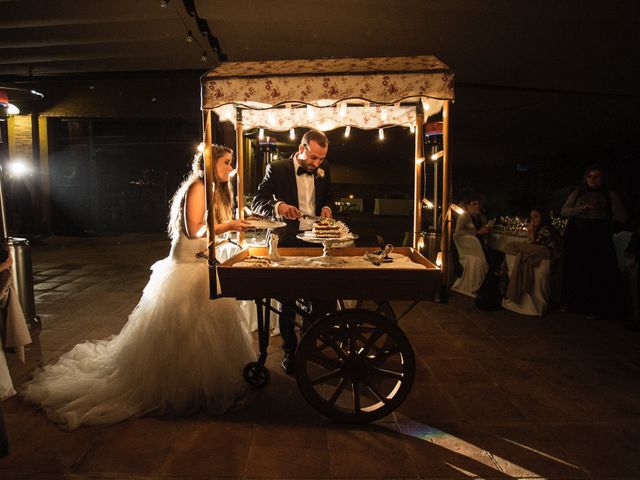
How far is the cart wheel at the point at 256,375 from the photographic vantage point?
3.58m

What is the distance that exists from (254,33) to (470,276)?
208 inches

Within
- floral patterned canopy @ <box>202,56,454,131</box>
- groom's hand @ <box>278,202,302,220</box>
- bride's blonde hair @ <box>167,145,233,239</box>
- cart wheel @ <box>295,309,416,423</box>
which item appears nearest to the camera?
floral patterned canopy @ <box>202,56,454,131</box>

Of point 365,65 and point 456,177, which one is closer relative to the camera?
point 365,65

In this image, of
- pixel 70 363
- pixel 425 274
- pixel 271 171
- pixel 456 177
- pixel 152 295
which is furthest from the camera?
pixel 456 177

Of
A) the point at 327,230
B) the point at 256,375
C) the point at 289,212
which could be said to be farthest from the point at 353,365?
the point at 289,212

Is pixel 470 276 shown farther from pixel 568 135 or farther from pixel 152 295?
pixel 568 135

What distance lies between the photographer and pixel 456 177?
20.5m

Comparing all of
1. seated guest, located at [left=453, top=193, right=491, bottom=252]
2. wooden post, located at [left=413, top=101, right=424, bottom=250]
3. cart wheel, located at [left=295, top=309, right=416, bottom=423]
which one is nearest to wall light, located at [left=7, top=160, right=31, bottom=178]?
seated guest, located at [left=453, top=193, right=491, bottom=252]

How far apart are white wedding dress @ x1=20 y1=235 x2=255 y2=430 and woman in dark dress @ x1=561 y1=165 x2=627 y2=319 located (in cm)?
449

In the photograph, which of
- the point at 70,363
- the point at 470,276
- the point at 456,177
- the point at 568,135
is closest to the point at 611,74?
the point at 568,135

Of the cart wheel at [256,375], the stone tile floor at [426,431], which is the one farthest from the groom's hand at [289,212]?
the stone tile floor at [426,431]

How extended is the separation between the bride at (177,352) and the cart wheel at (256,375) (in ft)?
0.20

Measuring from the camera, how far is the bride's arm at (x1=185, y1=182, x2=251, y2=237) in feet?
11.2

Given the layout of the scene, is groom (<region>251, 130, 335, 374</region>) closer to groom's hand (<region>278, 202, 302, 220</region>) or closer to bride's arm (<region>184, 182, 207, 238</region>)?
groom's hand (<region>278, 202, 302, 220</region>)
